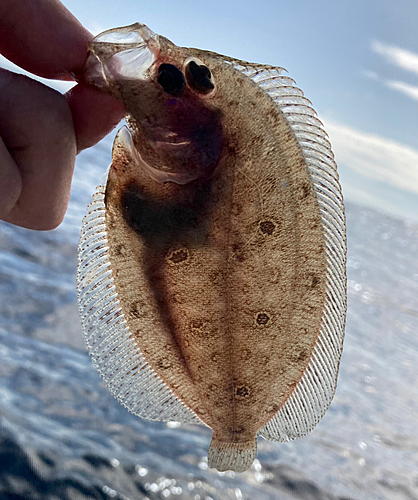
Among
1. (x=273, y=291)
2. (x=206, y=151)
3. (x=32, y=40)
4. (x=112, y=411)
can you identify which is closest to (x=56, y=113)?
(x=32, y=40)

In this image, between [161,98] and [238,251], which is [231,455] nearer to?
[238,251]

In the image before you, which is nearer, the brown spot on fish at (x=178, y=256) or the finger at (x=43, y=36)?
the brown spot on fish at (x=178, y=256)

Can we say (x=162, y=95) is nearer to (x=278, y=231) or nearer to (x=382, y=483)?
(x=278, y=231)

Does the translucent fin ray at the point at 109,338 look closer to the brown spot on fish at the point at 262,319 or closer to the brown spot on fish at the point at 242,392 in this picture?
the brown spot on fish at the point at 242,392

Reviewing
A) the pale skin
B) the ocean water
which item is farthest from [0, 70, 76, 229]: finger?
the ocean water

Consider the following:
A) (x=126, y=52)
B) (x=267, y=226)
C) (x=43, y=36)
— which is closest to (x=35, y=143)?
(x=43, y=36)

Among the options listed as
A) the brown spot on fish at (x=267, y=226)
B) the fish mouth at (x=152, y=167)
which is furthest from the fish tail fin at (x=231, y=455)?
the fish mouth at (x=152, y=167)

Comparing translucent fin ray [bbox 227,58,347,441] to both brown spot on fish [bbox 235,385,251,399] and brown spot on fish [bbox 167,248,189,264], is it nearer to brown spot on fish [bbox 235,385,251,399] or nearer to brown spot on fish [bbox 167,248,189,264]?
brown spot on fish [bbox 235,385,251,399]
